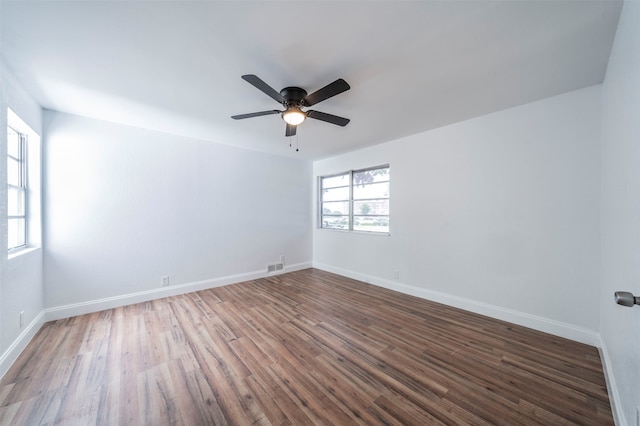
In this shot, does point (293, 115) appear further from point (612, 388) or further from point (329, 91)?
point (612, 388)

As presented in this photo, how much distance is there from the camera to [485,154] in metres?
2.90

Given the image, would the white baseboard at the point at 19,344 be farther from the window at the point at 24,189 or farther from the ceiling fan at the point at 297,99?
the ceiling fan at the point at 297,99

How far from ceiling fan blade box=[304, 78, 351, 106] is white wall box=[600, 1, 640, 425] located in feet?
5.06

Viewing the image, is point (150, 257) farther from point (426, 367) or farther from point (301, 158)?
point (426, 367)

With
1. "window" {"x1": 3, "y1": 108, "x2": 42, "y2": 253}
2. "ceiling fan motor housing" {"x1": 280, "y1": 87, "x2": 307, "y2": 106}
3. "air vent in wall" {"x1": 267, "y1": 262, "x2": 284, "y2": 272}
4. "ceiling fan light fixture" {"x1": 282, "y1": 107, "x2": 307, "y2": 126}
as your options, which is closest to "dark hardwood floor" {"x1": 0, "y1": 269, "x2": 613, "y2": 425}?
"window" {"x1": 3, "y1": 108, "x2": 42, "y2": 253}

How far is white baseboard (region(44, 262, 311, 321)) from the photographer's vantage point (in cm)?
283

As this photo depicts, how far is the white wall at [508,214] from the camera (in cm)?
228

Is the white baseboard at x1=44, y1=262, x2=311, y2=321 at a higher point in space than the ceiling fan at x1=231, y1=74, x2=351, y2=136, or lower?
lower

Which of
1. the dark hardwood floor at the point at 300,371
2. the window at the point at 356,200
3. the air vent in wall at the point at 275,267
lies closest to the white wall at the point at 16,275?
the dark hardwood floor at the point at 300,371

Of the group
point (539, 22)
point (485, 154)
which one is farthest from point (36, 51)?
point (485, 154)

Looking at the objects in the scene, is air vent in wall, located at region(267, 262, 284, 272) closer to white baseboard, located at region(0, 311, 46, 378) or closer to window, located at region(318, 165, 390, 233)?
window, located at region(318, 165, 390, 233)

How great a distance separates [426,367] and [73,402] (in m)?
2.61

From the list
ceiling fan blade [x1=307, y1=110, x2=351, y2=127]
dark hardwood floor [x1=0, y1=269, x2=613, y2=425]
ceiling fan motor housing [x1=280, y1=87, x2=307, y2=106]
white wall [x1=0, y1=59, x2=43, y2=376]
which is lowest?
dark hardwood floor [x1=0, y1=269, x2=613, y2=425]

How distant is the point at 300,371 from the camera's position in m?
1.86
